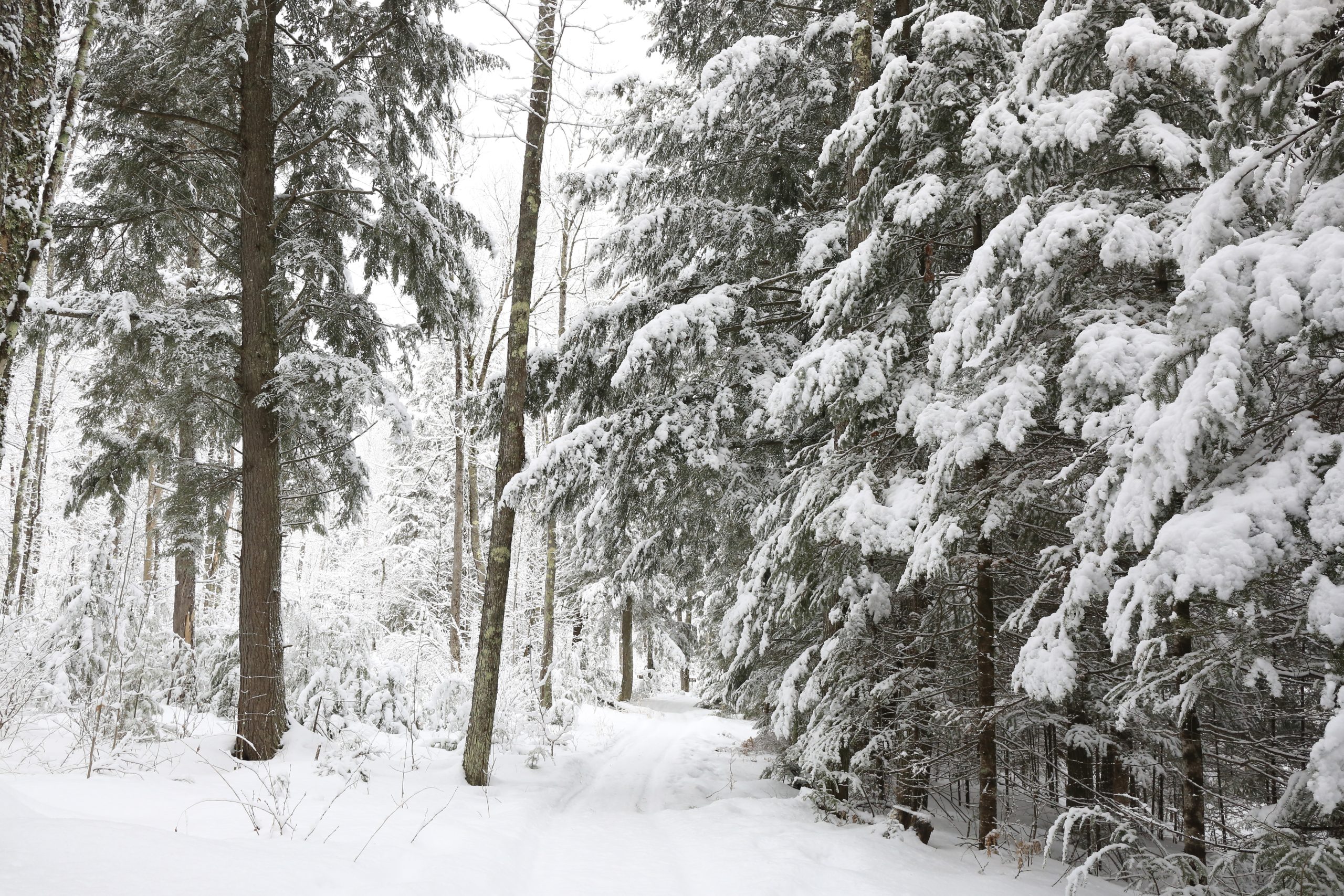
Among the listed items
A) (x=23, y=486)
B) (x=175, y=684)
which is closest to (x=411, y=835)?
(x=175, y=684)

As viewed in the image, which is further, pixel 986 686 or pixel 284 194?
pixel 284 194

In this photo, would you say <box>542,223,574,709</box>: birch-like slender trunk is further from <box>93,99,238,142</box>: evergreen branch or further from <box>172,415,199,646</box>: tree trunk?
<box>93,99,238,142</box>: evergreen branch

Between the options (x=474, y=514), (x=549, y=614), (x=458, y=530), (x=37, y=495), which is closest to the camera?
(x=458, y=530)

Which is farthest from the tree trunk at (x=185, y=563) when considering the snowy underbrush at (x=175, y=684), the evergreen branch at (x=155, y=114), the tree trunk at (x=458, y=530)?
the tree trunk at (x=458, y=530)

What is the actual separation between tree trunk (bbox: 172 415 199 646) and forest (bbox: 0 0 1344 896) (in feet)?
0.30

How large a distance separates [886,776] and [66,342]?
34.7ft

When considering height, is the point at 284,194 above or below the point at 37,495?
above

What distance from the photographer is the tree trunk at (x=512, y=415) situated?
22.9 feet

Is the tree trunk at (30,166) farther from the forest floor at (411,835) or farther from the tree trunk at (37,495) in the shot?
the tree trunk at (37,495)

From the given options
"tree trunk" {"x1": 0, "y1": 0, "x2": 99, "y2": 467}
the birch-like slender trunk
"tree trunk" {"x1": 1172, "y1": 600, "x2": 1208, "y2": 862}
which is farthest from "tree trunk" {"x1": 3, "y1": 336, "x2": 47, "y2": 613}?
"tree trunk" {"x1": 1172, "y1": 600, "x2": 1208, "y2": 862}

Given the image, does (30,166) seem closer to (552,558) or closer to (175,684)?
(175,684)

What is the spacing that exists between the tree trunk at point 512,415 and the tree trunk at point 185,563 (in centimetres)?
430

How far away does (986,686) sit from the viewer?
17.4ft

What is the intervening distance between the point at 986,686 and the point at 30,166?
6249 mm
